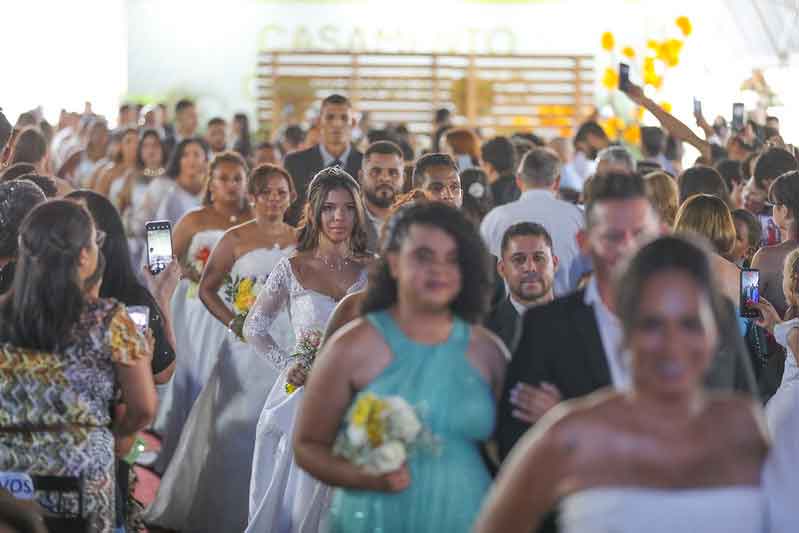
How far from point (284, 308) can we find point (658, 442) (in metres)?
3.23

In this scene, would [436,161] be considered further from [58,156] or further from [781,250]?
[58,156]

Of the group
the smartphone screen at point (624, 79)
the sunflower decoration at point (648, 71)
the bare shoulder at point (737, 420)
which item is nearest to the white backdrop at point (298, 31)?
the sunflower decoration at point (648, 71)

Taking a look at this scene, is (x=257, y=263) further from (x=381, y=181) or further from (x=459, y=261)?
(x=459, y=261)

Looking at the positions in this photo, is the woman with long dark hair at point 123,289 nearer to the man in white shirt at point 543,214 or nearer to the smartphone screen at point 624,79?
the man in white shirt at point 543,214

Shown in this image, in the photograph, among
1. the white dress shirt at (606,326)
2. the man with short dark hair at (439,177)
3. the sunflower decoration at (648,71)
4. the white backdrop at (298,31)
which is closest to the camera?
the white dress shirt at (606,326)

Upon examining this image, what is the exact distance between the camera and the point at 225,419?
654 cm

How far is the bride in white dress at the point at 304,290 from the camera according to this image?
17.1 ft

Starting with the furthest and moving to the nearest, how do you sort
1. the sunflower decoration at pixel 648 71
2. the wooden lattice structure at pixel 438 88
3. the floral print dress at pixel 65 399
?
1. the wooden lattice structure at pixel 438 88
2. the sunflower decoration at pixel 648 71
3. the floral print dress at pixel 65 399

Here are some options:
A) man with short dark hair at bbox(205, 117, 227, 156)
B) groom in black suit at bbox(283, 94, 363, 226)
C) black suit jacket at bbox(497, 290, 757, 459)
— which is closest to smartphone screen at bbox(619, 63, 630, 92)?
groom in black suit at bbox(283, 94, 363, 226)

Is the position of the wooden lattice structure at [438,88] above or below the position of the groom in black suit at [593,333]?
above

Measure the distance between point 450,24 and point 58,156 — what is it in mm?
13314

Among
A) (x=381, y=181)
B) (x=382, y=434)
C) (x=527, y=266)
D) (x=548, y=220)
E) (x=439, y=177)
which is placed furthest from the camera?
(x=548, y=220)

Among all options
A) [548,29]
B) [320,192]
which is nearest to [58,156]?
[320,192]

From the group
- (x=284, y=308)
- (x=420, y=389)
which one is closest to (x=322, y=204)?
(x=284, y=308)
